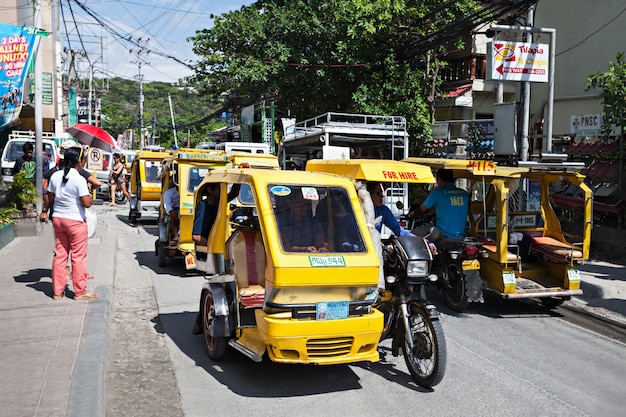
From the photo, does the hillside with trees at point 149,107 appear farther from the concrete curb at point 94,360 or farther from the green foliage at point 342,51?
the concrete curb at point 94,360

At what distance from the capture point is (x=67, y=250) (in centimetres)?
759

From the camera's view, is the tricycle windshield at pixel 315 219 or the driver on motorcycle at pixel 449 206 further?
the driver on motorcycle at pixel 449 206

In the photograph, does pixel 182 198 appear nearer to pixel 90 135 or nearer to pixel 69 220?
pixel 90 135

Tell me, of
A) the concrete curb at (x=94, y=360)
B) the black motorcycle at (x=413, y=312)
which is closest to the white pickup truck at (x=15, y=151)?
the concrete curb at (x=94, y=360)

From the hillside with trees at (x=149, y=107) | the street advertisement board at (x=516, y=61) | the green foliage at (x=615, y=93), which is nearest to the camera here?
the green foliage at (x=615, y=93)

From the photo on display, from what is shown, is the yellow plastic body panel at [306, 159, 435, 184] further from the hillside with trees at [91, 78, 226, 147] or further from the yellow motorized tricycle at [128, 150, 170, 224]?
the hillside with trees at [91, 78, 226, 147]

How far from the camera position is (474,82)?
22828 mm

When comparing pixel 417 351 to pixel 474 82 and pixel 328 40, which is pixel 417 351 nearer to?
pixel 328 40

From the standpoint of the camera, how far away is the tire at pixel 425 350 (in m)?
5.16

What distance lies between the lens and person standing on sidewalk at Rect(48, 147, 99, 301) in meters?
7.41

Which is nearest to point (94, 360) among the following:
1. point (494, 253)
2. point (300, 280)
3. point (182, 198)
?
point (300, 280)

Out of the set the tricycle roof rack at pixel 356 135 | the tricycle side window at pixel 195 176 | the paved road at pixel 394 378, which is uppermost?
the tricycle roof rack at pixel 356 135

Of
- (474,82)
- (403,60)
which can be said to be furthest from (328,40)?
(474,82)

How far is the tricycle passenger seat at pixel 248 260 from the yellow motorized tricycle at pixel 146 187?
1282 cm
